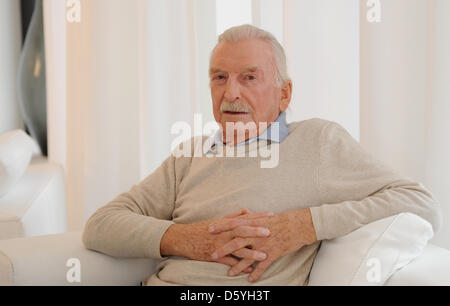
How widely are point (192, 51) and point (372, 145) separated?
894mm

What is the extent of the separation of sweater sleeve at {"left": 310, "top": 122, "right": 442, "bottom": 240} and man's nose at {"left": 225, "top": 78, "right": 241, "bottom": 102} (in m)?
0.26

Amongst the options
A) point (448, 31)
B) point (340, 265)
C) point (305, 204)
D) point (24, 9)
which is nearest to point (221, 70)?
point (305, 204)

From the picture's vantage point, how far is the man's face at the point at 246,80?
57.7 inches

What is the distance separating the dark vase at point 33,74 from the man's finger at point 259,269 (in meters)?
2.04

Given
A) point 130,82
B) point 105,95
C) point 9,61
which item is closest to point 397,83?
point 130,82

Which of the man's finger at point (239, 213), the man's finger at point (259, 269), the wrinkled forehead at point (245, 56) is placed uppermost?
the wrinkled forehead at point (245, 56)

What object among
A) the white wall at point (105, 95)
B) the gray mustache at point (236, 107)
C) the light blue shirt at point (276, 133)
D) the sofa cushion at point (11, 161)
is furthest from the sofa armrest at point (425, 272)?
the white wall at point (105, 95)

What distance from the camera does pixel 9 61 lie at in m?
2.86

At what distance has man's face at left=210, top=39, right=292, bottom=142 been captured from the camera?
4.81 ft

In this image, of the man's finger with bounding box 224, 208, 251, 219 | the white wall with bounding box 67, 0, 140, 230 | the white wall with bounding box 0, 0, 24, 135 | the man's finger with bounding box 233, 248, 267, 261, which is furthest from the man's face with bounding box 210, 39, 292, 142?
the white wall with bounding box 0, 0, 24, 135

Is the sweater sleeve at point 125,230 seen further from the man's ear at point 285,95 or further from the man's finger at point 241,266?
the man's ear at point 285,95

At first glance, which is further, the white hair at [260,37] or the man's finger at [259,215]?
the white hair at [260,37]
